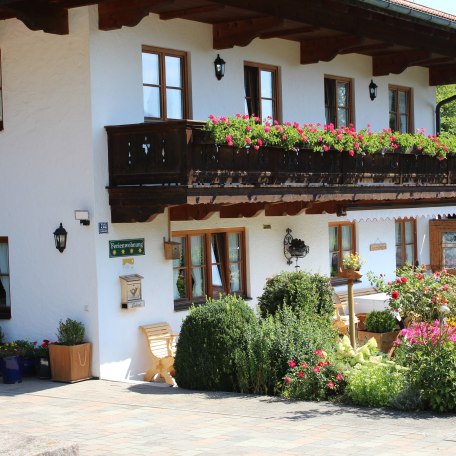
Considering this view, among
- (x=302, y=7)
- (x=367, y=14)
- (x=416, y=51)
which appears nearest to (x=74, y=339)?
(x=302, y=7)

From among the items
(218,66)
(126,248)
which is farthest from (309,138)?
(126,248)

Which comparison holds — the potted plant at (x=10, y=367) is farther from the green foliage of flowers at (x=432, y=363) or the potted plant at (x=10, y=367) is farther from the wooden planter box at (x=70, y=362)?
the green foliage of flowers at (x=432, y=363)

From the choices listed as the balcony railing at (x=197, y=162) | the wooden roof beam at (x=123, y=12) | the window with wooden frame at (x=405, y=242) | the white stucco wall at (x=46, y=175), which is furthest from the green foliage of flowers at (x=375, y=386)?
the window with wooden frame at (x=405, y=242)

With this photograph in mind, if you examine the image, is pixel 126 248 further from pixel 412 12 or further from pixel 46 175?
pixel 412 12

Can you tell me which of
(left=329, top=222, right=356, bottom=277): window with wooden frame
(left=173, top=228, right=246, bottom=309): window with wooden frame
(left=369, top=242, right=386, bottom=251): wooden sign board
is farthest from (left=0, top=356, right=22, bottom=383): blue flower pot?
(left=369, top=242, right=386, bottom=251): wooden sign board

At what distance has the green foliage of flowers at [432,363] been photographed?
10.9 m

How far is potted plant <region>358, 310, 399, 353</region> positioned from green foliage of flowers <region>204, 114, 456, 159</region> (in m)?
2.77

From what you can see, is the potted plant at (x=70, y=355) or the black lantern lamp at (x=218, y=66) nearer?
the potted plant at (x=70, y=355)

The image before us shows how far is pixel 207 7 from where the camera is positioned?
15.0m

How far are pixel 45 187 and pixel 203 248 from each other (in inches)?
119

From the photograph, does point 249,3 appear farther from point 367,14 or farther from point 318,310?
point 318,310

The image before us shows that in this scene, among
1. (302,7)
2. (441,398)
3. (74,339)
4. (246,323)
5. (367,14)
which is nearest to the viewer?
(441,398)

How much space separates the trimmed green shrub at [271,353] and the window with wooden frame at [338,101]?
7052 mm

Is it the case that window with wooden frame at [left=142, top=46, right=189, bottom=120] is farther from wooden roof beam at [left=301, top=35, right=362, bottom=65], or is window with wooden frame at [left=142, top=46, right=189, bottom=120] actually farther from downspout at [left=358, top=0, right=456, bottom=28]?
downspout at [left=358, top=0, right=456, bottom=28]
